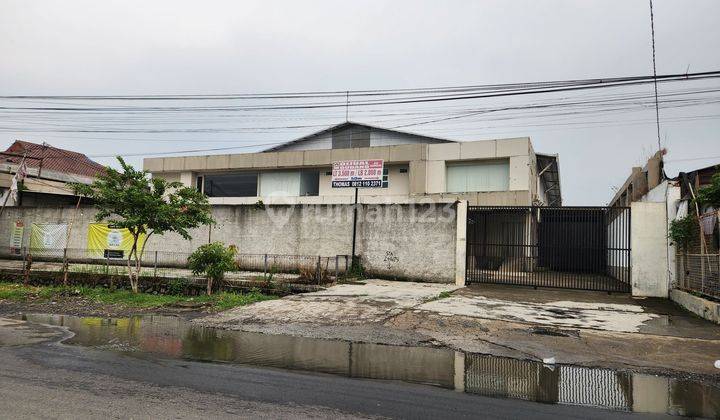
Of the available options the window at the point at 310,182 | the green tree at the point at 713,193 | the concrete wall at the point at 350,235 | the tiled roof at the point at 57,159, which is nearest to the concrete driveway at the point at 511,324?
the green tree at the point at 713,193

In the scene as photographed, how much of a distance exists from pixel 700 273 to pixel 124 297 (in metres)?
15.0

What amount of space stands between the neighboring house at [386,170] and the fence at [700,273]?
472 inches

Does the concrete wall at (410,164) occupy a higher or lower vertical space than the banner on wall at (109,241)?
higher

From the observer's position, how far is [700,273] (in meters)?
11.4

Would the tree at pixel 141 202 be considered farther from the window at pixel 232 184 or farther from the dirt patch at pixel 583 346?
the window at pixel 232 184

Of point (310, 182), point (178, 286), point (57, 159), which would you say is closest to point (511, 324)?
point (178, 286)

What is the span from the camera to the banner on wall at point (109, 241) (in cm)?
2212

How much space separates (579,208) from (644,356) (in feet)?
30.4

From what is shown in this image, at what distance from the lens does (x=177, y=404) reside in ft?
15.5

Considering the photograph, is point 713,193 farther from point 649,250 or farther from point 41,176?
point 41,176

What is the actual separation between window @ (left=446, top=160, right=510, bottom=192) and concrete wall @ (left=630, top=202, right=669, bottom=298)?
1139 centimetres

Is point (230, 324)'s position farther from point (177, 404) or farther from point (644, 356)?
point (644, 356)

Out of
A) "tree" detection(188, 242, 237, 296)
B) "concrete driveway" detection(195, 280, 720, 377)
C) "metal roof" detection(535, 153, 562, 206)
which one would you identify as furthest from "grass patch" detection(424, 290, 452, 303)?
"metal roof" detection(535, 153, 562, 206)

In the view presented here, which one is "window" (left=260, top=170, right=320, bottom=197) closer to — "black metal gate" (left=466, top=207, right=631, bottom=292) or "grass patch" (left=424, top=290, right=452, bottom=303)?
"black metal gate" (left=466, top=207, right=631, bottom=292)
